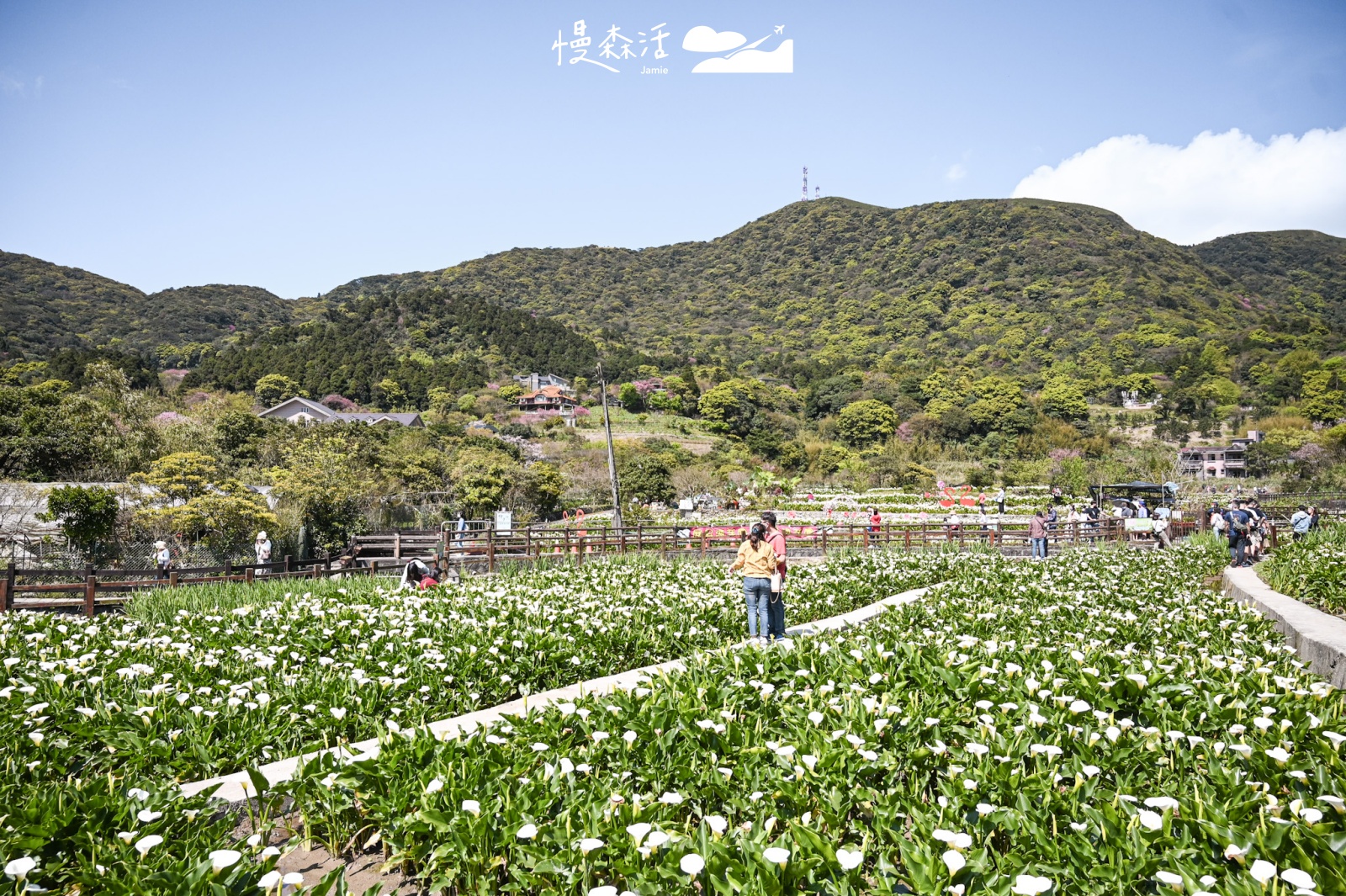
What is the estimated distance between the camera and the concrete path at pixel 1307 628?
6.22 m

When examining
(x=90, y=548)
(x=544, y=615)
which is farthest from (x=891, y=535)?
(x=90, y=548)

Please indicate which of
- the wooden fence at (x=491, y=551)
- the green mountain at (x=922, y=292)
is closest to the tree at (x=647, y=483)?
the wooden fence at (x=491, y=551)

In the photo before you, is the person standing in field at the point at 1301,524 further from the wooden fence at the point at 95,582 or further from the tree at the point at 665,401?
the tree at the point at 665,401

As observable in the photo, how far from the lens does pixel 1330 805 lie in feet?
10.1

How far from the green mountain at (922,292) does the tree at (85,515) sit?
8232 centimetres

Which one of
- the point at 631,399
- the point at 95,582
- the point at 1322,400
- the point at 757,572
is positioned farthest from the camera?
the point at 631,399

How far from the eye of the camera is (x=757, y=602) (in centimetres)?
854

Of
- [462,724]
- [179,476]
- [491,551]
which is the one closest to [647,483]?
[179,476]

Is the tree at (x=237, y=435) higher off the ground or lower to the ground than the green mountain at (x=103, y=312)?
lower

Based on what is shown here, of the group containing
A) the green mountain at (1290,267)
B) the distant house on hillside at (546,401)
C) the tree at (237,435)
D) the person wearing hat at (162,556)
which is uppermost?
the green mountain at (1290,267)

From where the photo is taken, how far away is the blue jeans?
8.43 metres

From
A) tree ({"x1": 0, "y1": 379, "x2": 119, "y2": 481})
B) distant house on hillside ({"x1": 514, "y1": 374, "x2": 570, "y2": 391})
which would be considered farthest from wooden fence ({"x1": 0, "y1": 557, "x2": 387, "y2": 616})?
distant house on hillside ({"x1": 514, "y1": 374, "x2": 570, "y2": 391})

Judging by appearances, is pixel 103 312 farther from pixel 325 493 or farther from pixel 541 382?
pixel 325 493

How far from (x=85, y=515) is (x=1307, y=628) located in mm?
24175
